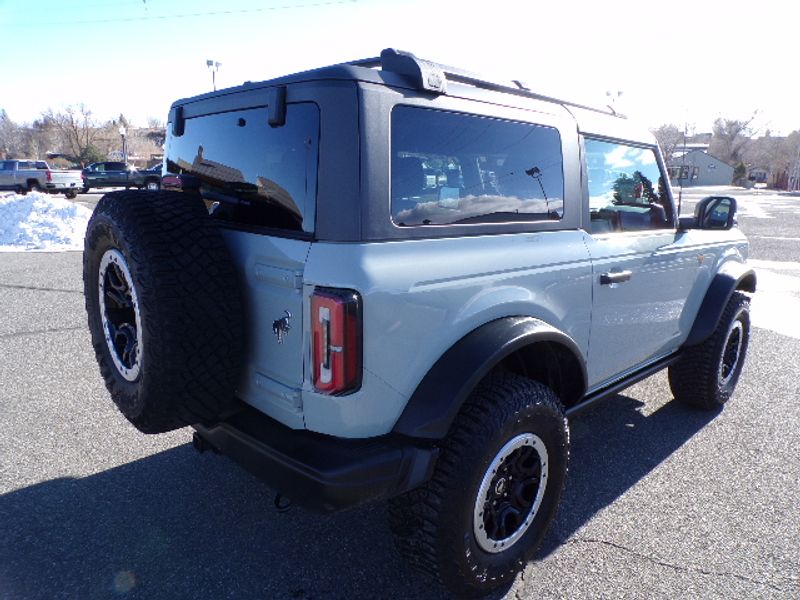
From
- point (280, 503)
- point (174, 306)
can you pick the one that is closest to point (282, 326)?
point (174, 306)

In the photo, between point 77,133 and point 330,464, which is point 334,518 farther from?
point 77,133

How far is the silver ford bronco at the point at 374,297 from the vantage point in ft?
6.25

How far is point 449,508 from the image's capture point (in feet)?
6.82

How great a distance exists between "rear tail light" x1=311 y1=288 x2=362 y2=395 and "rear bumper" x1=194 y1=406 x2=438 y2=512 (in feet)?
0.73

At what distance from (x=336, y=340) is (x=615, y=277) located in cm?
169

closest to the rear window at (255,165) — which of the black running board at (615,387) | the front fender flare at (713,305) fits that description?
the black running board at (615,387)

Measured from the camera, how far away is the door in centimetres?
287

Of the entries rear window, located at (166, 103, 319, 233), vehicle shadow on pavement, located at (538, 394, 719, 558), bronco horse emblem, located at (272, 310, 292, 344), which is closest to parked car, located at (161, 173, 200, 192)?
rear window, located at (166, 103, 319, 233)

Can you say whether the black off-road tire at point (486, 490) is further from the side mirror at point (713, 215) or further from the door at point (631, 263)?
the side mirror at point (713, 215)

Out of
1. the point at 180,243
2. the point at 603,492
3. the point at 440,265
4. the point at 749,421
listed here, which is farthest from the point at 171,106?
the point at 749,421

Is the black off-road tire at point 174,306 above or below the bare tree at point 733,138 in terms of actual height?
below

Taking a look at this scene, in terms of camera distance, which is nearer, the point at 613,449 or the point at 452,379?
the point at 452,379

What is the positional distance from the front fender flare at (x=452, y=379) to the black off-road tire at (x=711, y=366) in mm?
Result: 2429

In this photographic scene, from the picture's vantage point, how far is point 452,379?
2.03 metres
